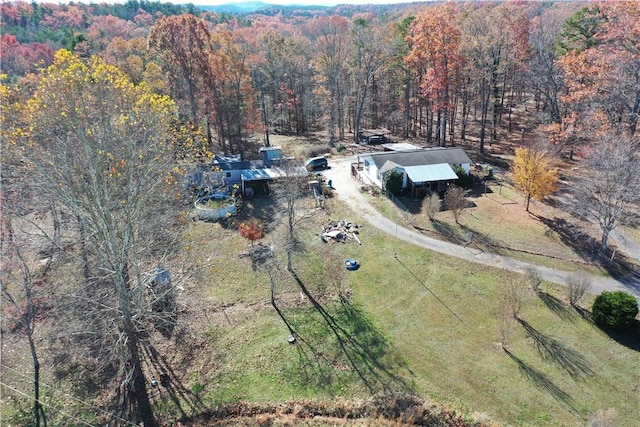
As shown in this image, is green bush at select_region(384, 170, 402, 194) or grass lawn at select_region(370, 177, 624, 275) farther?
green bush at select_region(384, 170, 402, 194)

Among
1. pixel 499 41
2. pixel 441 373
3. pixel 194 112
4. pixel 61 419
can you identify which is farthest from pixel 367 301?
pixel 499 41

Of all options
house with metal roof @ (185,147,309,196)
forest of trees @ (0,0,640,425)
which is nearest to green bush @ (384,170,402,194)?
house with metal roof @ (185,147,309,196)

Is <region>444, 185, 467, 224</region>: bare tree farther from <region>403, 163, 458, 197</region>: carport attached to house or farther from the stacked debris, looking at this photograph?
the stacked debris

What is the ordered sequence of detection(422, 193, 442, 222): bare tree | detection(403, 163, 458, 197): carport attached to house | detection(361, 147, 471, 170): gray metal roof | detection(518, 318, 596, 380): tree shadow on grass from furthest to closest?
detection(361, 147, 471, 170): gray metal roof < detection(403, 163, 458, 197): carport attached to house < detection(422, 193, 442, 222): bare tree < detection(518, 318, 596, 380): tree shadow on grass

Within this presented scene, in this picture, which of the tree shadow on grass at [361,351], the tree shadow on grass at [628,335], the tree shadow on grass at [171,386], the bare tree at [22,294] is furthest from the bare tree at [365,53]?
the tree shadow on grass at [171,386]

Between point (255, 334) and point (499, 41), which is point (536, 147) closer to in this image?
point (499, 41)

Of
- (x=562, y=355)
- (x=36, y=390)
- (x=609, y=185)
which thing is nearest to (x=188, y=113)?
(x=36, y=390)

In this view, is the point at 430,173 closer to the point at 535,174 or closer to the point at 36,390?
the point at 535,174
